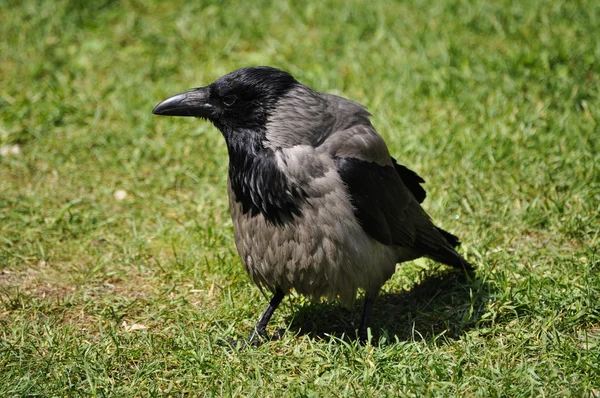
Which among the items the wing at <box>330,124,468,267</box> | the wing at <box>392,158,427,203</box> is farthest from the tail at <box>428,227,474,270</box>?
the wing at <box>392,158,427,203</box>

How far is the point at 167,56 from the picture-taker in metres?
7.65

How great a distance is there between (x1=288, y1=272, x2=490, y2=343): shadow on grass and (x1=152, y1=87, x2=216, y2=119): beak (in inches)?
53.9

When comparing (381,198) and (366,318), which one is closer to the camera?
(381,198)

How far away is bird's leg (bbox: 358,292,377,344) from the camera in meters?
4.30

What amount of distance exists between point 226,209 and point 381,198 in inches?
71.9

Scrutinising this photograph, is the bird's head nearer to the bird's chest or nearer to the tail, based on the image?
the bird's chest

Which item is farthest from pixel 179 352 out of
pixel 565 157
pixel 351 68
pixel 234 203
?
pixel 351 68

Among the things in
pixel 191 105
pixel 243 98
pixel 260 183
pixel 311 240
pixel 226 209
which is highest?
pixel 243 98

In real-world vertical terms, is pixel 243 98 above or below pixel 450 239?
above

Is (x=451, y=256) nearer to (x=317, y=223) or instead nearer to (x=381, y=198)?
(x=381, y=198)

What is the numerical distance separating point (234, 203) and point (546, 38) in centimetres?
444

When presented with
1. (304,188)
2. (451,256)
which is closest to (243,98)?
(304,188)

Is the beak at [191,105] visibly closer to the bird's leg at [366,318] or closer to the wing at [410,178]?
the wing at [410,178]

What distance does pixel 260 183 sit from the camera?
155 inches
